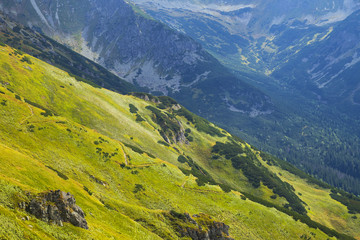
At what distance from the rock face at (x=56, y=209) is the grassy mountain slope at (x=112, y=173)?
1.58m

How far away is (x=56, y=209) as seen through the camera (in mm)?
35625

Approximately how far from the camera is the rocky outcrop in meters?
57.9

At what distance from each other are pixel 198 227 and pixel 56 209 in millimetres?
35645

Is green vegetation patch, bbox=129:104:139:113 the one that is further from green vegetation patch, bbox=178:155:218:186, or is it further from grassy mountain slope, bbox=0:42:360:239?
green vegetation patch, bbox=178:155:218:186

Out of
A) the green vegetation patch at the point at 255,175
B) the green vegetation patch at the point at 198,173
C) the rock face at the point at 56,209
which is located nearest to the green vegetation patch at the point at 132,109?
the green vegetation patch at the point at 198,173

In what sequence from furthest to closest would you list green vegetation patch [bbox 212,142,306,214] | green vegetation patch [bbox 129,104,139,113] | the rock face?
green vegetation patch [bbox 129,104,139,113] < green vegetation patch [bbox 212,142,306,214] < the rock face

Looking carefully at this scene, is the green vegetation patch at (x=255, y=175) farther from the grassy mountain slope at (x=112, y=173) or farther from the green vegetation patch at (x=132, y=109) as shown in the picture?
the green vegetation patch at (x=132, y=109)

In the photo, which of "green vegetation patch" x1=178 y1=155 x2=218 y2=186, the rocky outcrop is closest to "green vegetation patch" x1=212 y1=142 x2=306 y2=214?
"green vegetation patch" x1=178 y1=155 x2=218 y2=186

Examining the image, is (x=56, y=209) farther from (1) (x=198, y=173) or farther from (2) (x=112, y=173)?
(1) (x=198, y=173)

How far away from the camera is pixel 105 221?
46.2 meters

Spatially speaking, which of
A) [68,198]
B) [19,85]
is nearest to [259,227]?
[68,198]

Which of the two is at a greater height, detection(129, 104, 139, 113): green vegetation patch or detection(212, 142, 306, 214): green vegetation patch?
detection(212, 142, 306, 214): green vegetation patch

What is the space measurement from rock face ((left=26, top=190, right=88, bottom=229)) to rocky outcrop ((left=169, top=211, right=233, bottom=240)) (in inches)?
1066

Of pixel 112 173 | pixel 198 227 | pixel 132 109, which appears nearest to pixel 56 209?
pixel 198 227
